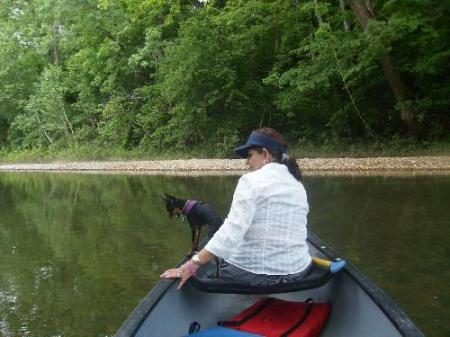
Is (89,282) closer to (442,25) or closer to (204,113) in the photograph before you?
(442,25)

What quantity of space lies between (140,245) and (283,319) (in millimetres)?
4751

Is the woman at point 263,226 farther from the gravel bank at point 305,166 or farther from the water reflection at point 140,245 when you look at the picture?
the gravel bank at point 305,166

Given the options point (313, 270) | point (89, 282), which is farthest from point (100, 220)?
point (313, 270)

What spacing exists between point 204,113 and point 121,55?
7.05 m

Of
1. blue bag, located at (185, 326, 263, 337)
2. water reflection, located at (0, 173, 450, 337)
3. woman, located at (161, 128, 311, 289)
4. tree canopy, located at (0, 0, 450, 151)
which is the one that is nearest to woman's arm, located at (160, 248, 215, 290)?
woman, located at (161, 128, 311, 289)

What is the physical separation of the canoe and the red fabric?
95 millimetres

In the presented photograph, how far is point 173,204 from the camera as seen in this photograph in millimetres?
4180

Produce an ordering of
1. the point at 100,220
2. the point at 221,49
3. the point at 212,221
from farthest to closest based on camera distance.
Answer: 1. the point at 221,49
2. the point at 100,220
3. the point at 212,221

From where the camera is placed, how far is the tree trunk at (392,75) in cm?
1527

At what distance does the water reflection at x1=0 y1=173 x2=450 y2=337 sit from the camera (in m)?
4.91

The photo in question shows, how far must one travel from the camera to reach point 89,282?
5.98 m

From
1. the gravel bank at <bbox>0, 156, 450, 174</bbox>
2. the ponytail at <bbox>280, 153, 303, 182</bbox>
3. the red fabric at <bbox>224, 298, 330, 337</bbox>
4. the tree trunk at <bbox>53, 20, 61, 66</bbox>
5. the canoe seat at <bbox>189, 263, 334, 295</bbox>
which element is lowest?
the gravel bank at <bbox>0, 156, 450, 174</bbox>

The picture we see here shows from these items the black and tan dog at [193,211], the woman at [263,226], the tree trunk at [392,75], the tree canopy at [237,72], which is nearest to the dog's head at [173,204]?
the black and tan dog at [193,211]

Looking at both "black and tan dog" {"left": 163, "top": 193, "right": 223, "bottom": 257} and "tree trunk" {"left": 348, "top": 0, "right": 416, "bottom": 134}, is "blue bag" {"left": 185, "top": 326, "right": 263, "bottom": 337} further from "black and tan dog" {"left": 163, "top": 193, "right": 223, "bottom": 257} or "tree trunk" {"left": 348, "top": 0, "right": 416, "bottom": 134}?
"tree trunk" {"left": 348, "top": 0, "right": 416, "bottom": 134}
